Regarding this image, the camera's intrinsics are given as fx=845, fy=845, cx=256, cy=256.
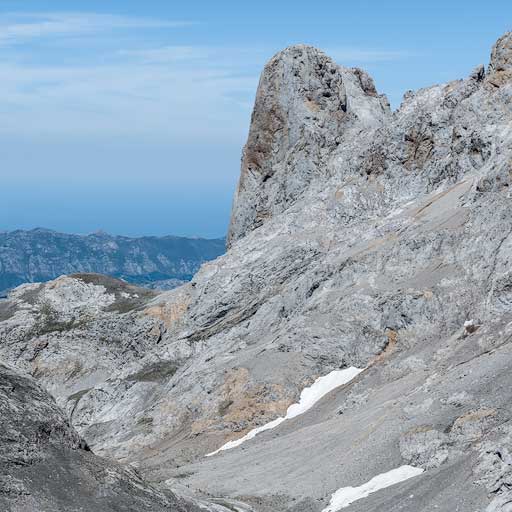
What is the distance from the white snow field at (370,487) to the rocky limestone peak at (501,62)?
47024 mm

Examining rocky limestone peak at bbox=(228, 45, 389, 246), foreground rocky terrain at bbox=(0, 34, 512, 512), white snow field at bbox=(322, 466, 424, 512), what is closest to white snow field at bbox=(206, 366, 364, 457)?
foreground rocky terrain at bbox=(0, 34, 512, 512)

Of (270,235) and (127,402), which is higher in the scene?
(270,235)

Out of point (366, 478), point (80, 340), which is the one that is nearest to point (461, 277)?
point (366, 478)

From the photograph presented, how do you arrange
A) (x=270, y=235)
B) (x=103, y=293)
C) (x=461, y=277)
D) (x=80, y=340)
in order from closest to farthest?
(x=461, y=277), (x=270, y=235), (x=80, y=340), (x=103, y=293)

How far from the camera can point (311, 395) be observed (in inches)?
2349

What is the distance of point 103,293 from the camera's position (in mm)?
100188

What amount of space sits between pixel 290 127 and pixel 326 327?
3586cm

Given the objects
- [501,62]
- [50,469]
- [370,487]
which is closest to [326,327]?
[370,487]

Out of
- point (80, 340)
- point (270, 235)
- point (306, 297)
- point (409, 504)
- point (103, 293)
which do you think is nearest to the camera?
point (409, 504)

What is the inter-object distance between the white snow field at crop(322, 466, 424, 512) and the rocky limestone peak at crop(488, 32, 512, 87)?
47.0 meters

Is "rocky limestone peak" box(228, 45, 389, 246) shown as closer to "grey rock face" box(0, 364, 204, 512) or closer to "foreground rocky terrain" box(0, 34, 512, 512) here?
"foreground rocky terrain" box(0, 34, 512, 512)

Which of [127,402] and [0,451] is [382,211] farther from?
[0,451]

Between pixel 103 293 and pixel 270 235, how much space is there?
2493cm

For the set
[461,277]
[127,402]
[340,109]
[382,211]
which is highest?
[340,109]
